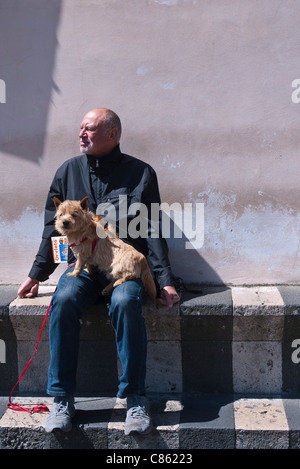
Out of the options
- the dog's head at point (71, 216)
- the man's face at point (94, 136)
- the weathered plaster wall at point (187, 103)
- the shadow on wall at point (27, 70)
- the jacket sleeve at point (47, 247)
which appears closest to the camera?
the dog's head at point (71, 216)

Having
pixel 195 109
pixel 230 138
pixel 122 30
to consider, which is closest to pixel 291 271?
pixel 230 138

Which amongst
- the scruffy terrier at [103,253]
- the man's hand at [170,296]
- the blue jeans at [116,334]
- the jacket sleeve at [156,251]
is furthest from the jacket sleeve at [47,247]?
the man's hand at [170,296]

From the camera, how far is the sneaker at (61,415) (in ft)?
9.85

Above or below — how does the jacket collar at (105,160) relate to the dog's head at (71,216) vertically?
above

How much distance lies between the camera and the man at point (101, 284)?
302cm

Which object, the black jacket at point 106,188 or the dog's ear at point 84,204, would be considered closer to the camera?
the dog's ear at point 84,204

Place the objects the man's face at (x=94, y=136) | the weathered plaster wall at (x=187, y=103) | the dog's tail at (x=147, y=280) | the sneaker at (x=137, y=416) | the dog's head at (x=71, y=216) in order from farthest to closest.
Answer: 1. the weathered plaster wall at (x=187, y=103)
2. the man's face at (x=94, y=136)
3. the dog's tail at (x=147, y=280)
4. the dog's head at (x=71, y=216)
5. the sneaker at (x=137, y=416)

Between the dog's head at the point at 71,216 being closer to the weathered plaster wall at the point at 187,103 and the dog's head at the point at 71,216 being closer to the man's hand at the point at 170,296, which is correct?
the man's hand at the point at 170,296

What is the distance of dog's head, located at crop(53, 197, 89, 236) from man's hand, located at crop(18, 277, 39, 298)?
1.83 ft

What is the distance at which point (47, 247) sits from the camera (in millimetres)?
3488

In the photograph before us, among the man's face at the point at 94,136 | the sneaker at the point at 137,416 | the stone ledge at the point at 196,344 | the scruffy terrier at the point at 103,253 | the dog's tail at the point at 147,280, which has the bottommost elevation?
the sneaker at the point at 137,416

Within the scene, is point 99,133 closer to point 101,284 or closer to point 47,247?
point 47,247

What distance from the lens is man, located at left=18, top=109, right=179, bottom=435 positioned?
9.90ft

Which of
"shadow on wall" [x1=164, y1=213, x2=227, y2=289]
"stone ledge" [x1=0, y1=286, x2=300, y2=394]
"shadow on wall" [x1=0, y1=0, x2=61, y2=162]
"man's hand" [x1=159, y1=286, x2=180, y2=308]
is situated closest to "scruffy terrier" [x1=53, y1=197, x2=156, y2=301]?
"man's hand" [x1=159, y1=286, x2=180, y2=308]
